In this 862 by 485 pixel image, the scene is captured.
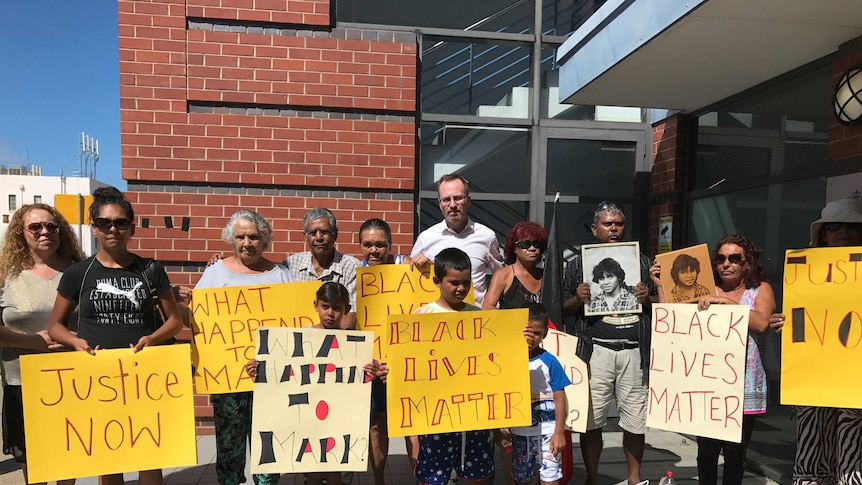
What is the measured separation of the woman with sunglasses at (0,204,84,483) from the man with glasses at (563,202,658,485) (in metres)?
3.02

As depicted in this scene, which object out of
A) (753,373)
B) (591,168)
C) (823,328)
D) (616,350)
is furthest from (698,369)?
(591,168)

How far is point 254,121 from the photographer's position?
172 inches

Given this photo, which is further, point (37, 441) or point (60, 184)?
point (60, 184)

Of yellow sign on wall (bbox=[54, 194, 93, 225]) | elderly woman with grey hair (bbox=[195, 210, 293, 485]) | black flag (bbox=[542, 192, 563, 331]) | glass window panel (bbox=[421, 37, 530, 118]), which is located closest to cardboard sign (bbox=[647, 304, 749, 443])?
black flag (bbox=[542, 192, 563, 331])

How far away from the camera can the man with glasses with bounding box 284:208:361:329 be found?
Answer: 9.73ft

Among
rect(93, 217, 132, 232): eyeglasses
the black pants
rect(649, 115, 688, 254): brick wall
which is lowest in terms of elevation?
the black pants

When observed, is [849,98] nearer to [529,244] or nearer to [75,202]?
[529,244]

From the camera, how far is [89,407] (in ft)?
7.76

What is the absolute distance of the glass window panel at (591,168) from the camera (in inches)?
210

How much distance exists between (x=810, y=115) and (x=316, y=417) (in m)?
4.16

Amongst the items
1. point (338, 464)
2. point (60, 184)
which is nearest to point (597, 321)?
point (338, 464)

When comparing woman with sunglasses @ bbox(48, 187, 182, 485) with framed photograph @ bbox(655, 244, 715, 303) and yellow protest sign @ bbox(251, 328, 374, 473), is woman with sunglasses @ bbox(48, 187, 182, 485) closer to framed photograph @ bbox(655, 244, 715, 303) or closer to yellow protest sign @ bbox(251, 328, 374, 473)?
yellow protest sign @ bbox(251, 328, 374, 473)

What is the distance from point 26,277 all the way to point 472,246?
2.54 metres

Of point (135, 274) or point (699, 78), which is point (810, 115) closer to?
point (699, 78)
